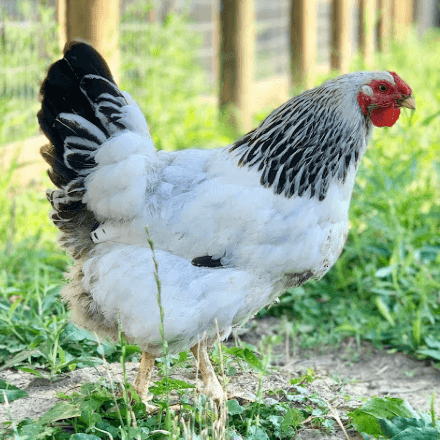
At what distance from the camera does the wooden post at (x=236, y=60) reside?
6395 millimetres

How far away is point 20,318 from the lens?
320cm

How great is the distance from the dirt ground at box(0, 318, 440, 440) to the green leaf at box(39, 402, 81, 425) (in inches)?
6.1

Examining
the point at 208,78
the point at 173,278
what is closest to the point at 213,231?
the point at 173,278

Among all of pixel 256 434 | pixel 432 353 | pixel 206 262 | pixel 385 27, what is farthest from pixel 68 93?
pixel 385 27

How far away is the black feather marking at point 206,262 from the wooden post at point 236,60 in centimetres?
423

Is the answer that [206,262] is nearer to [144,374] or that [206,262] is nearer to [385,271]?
[144,374]

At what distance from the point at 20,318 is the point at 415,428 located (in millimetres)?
2010

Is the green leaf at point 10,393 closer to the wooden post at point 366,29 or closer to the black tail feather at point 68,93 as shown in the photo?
the black tail feather at point 68,93

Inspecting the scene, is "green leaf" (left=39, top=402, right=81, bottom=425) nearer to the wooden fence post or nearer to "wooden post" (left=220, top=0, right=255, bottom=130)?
"wooden post" (left=220, top=0, right=255, bottom=130)

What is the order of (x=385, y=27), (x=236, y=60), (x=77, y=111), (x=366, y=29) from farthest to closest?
(x=385, y=27) < (x=236, y=60) < (x=366, y=29) < (x=77, y=111)

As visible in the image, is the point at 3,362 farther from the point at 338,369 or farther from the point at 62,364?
the point at 338,369

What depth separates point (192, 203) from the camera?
2445mm

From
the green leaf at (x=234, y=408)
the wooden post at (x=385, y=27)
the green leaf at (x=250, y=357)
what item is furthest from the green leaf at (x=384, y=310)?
the wooden post at (x=385, y=27)

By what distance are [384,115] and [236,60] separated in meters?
4.13
